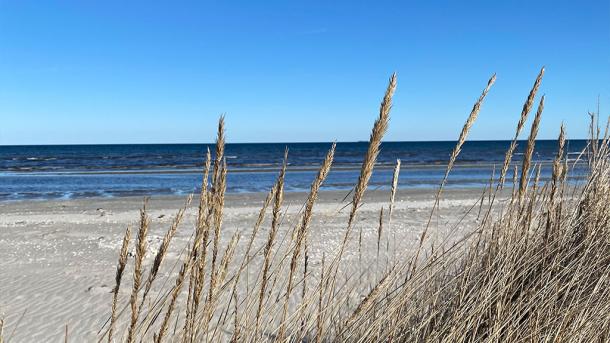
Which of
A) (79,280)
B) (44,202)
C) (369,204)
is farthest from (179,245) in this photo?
(44,202)

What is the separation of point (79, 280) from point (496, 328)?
667cm

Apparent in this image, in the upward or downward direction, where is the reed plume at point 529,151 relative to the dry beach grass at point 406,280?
upward

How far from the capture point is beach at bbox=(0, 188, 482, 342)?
5781mm

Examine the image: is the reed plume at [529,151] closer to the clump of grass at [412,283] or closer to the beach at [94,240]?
the clump of grass at [412,283]

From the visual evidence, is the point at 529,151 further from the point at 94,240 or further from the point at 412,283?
the point at 94,240

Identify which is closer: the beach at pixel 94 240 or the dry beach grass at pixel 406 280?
the dry beach grass at pixel 406 280

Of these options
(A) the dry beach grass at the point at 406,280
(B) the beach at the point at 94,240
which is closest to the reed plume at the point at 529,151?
(A) the dry beach grass at the point at 406,280

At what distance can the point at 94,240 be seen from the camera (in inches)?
405

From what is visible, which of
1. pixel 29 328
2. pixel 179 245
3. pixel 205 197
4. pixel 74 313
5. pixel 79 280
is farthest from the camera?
pixel 179 245

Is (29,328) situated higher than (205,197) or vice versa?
(205,197)

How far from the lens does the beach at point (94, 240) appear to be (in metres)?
5.78

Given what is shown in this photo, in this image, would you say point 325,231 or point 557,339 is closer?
point 557,339

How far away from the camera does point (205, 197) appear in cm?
141

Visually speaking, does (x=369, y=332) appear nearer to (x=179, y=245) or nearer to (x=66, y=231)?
(x=179, y=245)
